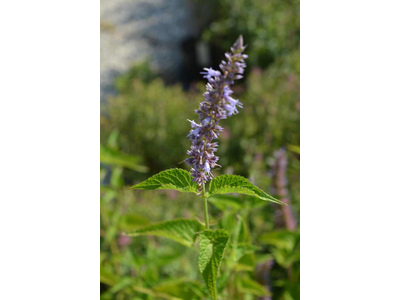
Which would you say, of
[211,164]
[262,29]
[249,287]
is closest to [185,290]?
[249,287]

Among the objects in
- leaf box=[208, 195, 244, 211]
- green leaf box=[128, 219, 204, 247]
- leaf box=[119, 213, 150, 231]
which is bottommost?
leaf box=[119, 213, 150, 231]

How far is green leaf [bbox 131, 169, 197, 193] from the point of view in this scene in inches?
25.1

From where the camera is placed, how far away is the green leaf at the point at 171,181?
0.64 meters

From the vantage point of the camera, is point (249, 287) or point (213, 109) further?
point (249, 287)

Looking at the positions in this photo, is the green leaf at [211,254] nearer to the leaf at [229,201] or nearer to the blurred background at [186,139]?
the blurred background at [186,139]

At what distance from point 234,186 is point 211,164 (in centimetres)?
6

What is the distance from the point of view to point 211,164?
0.62 meters

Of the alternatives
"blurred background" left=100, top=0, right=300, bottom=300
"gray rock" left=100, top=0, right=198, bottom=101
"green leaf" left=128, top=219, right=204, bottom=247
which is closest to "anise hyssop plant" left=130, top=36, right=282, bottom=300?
"green leaf" left=128, top=219, right=204, bottom=247

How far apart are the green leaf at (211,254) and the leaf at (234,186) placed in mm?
76

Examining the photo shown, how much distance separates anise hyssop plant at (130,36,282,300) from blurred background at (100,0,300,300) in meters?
0.33

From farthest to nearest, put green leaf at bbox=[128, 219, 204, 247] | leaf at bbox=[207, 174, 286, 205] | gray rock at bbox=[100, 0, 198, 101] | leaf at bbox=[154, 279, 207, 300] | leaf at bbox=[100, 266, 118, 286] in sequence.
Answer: gray rock at bbox=[100, 0, 198, 101], leaf at bbox=[100, 266, 118, 286], leaf at bbox=[154, 279, 207, 300], green leaf at bbox=[128, 219, 204, 247], leaf at bbox=[207, 174, 286, 205]

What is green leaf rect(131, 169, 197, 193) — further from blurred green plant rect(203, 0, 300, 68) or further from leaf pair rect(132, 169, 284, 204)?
blurred green plant rect(203, 0, 300, 68)

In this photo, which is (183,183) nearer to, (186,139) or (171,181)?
(171,181)
